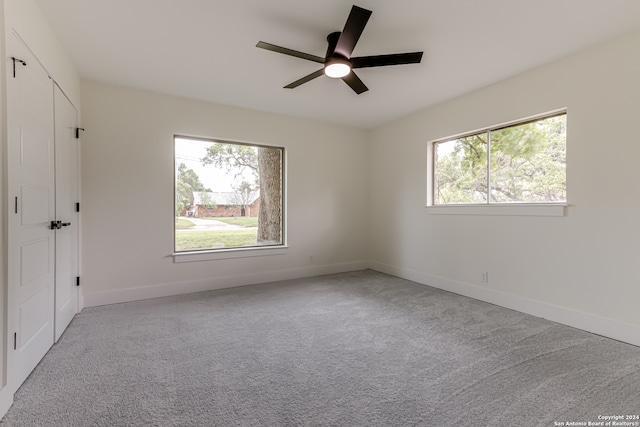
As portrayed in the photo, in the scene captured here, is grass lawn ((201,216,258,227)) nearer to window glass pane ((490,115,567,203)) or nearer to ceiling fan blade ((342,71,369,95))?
ceiling fan blade ((342,71,369,95))

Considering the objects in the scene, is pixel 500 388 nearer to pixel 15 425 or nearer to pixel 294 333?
pixel 294 333

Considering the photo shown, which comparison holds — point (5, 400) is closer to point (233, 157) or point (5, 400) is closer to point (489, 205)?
point (233, 157)

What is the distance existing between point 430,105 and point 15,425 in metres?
4.87

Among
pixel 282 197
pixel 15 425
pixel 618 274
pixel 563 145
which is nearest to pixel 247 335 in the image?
pixel 15 425

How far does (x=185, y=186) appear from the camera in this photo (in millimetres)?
4027

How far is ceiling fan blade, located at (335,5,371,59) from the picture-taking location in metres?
1.85

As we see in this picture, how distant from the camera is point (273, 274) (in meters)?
4.52

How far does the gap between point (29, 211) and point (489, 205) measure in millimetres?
4303

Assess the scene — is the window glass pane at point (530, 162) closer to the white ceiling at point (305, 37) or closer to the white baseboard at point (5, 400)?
the white ceiling at point (305, 37)

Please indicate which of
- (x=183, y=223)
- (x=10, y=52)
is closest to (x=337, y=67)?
(x=10, y=52)

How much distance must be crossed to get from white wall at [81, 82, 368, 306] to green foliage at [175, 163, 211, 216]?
162mm

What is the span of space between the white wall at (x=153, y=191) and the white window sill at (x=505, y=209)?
1.98m

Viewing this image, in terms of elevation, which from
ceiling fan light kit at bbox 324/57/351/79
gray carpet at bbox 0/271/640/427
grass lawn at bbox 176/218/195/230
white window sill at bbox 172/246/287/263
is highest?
ceiling fan light kit at bbox 324/57/351/79

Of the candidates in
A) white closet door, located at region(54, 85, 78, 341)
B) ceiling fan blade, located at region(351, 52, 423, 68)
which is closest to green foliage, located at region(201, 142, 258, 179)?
white closet door, located at region(54, 85, 78, 341)
